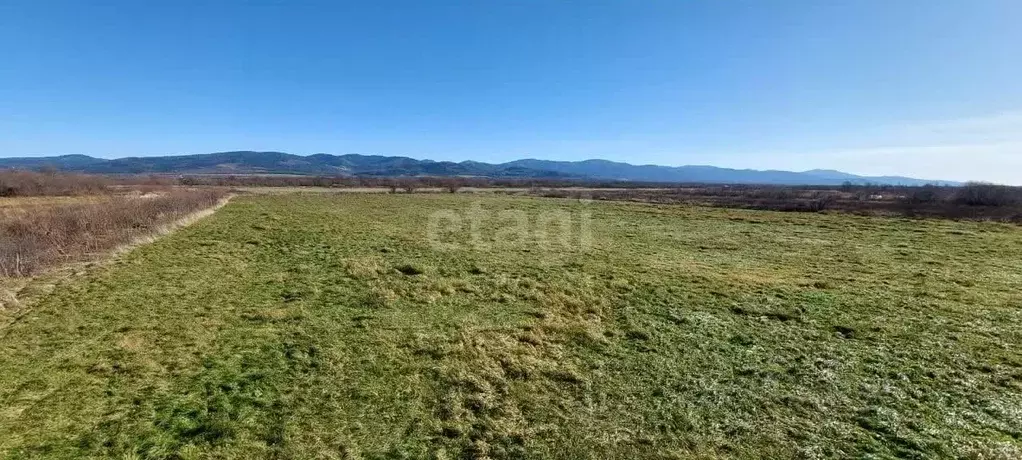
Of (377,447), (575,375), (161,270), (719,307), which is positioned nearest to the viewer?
(377,447)

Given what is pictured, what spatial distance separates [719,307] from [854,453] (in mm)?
5687

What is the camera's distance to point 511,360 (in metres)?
7.45

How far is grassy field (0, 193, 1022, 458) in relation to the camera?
205 inches

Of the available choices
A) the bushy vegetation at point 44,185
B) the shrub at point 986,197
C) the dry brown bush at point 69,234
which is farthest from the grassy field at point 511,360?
the bushy vegetation at point 44,185

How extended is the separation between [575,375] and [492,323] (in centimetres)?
274

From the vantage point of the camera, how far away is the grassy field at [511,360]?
522cm

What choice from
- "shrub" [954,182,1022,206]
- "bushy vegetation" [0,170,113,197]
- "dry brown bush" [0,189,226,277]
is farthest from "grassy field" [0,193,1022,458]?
"bushy vegetation" [0,170,113,197]

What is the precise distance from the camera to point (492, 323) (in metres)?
9.36

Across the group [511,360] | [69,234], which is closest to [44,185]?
[69,234]

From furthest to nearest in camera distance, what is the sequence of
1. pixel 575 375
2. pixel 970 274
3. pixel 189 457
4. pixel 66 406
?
1. pixel 970 274
2. pixel 575 375
3. pixel 66 406
4. pixel 189 457

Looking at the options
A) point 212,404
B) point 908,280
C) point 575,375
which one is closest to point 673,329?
point 575,375

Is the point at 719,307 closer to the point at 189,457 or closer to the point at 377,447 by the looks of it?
the point at 377,447

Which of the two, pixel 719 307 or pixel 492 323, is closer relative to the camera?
pixel 492 323

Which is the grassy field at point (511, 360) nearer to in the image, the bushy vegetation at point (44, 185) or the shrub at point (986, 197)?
the shrub at point (986, 197)
